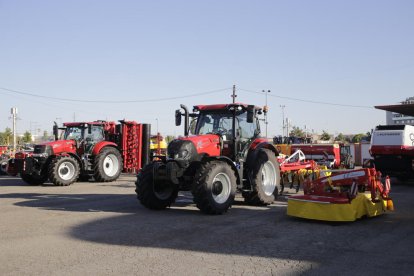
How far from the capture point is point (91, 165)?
1639cm

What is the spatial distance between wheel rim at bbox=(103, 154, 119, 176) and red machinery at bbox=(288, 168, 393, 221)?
9.92 metres

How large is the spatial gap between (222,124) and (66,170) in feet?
24.6

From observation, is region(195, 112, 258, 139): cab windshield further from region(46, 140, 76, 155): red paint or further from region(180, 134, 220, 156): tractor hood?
region(46, 140, 76, 155): red paint

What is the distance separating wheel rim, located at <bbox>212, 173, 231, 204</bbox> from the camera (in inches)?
347

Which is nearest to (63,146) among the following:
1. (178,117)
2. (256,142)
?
(178,117)

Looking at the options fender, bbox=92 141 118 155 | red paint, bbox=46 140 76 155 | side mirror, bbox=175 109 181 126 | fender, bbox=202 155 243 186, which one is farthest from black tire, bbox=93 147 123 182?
fender, bbox=202 155 243 186

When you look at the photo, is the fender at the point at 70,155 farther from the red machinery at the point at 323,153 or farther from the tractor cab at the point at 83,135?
the red machinery at the point at 323,153

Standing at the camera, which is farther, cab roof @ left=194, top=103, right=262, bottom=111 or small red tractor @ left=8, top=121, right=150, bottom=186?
small red tractor @ left=8, top=121, right=150, bottom=186

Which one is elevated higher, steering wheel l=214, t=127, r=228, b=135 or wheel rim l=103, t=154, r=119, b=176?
steering wheel l=214, t=127, r=228, b=135

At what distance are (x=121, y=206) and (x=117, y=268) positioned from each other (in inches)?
201

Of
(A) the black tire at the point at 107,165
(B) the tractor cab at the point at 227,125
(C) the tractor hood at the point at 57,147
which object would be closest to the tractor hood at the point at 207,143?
(B) the tractor cab at the point at 227,125

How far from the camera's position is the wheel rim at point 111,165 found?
1669cm

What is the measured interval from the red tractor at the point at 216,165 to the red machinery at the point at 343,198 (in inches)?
57.6

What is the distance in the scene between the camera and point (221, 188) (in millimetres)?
8953
